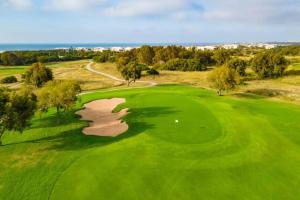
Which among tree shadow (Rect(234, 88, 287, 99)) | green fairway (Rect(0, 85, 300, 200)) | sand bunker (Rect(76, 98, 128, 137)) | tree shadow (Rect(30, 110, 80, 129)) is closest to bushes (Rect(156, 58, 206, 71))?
tree shadow (Rect(234, 88, 287, 99))

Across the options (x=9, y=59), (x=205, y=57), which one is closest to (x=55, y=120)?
(x=205, y=57)

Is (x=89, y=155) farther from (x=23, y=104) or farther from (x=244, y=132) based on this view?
(x=244, y=132)

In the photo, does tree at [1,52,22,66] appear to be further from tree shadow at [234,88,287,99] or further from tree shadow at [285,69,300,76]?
tree shadow at [285,69,300,76]

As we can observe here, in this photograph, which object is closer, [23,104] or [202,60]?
[23,104]

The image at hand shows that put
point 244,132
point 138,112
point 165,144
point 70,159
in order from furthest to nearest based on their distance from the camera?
point 138,112, point 244,132, point 165,144, point 70,159

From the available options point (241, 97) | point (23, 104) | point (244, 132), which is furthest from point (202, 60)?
point (23, 104)

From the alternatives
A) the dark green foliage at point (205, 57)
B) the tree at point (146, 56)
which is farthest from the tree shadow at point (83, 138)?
the tree at point (146, 56)

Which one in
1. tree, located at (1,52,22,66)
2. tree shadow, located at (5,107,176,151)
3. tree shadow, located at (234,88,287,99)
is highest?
tree, located at (1,52,22,66)
